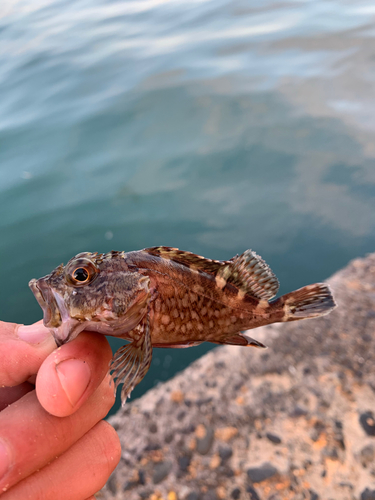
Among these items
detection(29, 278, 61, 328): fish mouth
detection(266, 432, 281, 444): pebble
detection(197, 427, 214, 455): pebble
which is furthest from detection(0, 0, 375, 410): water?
detection(29, 278, 61, 328): fish mouth

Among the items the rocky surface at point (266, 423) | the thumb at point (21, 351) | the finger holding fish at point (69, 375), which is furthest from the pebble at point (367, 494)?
the thumb at point (21, 351)

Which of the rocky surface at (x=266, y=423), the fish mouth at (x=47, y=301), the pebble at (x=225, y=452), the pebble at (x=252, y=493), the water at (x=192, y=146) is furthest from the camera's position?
the water at (x=192, y=146)

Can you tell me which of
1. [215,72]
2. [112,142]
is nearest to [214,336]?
[112,142]

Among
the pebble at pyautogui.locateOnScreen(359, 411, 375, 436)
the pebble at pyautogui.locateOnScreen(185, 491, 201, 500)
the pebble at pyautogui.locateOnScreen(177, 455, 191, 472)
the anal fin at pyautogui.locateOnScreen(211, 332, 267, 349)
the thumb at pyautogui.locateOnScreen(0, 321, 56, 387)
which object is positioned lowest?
the pebble at pyautogui.locateOnScreen(359, 411, 375, 436)

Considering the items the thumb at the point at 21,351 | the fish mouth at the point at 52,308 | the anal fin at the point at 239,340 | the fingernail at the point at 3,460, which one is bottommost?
the anal fin at the point at 239,340

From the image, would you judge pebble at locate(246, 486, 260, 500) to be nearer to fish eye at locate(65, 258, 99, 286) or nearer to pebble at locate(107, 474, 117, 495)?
pebble at locate(107, 474, 117, 495)

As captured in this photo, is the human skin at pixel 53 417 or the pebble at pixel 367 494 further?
the pebble at pixel 367 494

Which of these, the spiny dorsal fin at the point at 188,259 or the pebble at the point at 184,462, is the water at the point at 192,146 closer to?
the pebble at the point at 184,462
